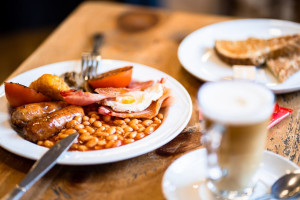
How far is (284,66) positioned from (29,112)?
1.25 meters

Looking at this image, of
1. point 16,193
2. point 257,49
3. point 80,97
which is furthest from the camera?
point 257,49

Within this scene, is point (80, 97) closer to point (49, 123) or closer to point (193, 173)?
point (49, 123)

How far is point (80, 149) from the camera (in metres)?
1.35

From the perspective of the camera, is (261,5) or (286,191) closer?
(286,191)

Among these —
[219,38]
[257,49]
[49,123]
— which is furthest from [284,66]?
[49,123]

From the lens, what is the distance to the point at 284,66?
1939 millimetres

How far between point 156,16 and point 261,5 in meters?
2.26

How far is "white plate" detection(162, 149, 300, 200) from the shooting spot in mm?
1136

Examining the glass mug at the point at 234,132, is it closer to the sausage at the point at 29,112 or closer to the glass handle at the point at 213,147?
the glass handle at the point at 213,147

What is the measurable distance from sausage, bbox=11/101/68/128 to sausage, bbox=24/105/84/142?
31 millimetres

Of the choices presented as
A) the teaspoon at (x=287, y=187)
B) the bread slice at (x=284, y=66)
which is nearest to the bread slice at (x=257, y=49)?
the bread slice at (x=284, y=66)

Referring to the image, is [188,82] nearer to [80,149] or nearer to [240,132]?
[80,149]

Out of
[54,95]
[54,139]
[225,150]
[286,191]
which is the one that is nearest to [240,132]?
[225,150]

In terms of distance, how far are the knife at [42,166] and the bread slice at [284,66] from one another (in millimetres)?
1097
